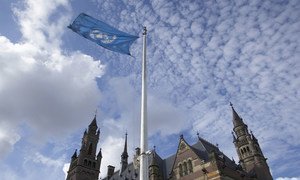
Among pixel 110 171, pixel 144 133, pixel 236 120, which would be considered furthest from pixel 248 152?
pixel 144 133

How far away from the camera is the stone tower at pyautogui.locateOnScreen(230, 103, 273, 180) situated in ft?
151

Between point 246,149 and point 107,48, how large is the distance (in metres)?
39.8

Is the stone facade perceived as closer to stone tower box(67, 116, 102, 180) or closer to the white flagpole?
stone tower box(67, 116, 102, 180)

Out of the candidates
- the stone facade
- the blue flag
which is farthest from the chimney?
the blue flag

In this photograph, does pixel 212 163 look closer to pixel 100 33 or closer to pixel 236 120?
pixel 236 120

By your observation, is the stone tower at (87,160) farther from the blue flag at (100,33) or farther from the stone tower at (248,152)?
the blue flag at (100,33)

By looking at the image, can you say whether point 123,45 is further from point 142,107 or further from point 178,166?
point 178,166

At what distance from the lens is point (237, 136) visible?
51.8 metres

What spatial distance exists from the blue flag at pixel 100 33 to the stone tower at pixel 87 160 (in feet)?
166

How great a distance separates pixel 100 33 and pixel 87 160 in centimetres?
5316

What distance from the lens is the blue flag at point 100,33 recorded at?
17.8 m

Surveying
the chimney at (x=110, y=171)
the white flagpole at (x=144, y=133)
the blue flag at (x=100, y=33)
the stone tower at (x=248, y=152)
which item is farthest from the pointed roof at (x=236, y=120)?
the blue flag at (x=100, y=33)

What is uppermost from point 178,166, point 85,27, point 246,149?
point 246,149

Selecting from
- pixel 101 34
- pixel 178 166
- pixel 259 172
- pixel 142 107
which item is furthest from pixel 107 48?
pixel 259 172
